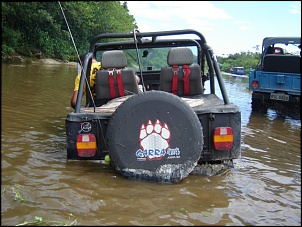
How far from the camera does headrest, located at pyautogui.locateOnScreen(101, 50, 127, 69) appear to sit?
5.17 m

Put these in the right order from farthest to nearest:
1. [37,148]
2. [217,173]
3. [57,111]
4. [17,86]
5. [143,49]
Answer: [17,86]
[57,111]
[143,49]
[37,148]
[217,173]

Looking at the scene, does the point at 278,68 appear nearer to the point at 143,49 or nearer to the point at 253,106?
the point at 253,106

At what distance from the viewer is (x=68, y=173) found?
409 centimetres

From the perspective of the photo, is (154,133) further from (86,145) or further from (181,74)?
(181,74)

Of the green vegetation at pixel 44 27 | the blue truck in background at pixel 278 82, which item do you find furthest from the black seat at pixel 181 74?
the green vegetation at pixel 44 27

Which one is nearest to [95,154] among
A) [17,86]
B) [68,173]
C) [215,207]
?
[68,173]

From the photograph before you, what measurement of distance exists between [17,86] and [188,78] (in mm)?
7835

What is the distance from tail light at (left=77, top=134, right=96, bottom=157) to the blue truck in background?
7.06m

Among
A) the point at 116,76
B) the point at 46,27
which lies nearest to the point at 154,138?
the point at 116,76

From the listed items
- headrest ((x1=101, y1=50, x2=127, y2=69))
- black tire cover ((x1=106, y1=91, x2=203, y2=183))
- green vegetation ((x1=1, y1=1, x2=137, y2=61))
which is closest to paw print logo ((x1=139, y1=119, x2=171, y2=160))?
black tire cover ((x1=106, y1=91, x2=203, y2=183))

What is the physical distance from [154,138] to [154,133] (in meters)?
0.05

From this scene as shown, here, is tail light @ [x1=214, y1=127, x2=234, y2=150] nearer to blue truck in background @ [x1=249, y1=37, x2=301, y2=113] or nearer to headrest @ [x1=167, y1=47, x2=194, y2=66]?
headrest @ [x1=167, y1=47, x2=194, y2=66]

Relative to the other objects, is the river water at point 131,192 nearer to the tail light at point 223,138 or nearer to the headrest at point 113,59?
the tail light at point 223,138

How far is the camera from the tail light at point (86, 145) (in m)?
3.89
